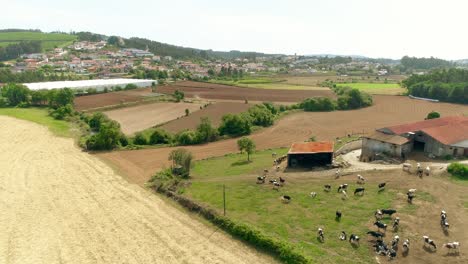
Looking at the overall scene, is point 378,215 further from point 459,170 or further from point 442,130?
point 442,130

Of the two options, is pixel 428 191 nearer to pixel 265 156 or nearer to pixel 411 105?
pixel 265 156

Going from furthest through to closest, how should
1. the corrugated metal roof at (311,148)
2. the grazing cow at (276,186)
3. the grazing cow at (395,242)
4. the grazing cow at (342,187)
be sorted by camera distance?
the corrugated metal roof at (311,148)
the grazing cow at (276,186)
the grazing cow at (342,187)
the grazing cow at (395,242)

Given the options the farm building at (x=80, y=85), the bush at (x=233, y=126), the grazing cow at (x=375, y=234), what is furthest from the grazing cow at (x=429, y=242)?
the farm building at (x=80, y=85)

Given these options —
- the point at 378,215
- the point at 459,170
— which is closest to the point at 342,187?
the point at 378,215

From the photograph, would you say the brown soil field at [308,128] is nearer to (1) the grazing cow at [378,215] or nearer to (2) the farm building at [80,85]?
(1) the grazing cow at [378,215]

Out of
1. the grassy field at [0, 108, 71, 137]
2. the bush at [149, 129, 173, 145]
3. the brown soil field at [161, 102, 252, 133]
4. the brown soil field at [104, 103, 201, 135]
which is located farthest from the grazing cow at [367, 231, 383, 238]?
the grassy field at [0, 108, 71, 137]

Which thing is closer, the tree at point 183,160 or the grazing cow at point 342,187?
the grazing cow at point 342,187
